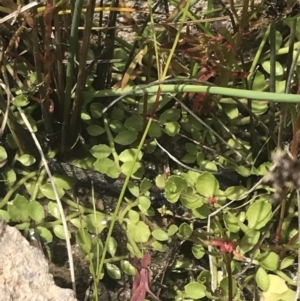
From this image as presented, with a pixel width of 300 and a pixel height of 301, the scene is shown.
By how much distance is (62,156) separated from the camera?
111 centimetres

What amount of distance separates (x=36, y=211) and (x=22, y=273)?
0.51 feet

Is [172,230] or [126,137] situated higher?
[126,137]

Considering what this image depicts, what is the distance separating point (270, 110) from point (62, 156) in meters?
0.40

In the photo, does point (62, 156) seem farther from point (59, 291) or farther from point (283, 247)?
point (283, 247)

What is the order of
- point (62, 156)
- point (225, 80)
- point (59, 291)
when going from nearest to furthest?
1. point (59, 291)
2. point (225, 80)
3. point (62, 156)

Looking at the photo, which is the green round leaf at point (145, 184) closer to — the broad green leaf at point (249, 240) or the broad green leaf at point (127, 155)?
the broad green leaf at point (127, 155)

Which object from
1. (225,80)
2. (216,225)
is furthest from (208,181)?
(225,80)

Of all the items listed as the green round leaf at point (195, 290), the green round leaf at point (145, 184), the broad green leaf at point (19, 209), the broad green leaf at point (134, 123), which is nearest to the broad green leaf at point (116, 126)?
the broad green leaf at point (134, 123)

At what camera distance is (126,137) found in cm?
110

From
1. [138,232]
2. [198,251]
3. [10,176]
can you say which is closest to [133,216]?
[138,232]

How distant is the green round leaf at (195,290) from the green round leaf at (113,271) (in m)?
→ 0.12

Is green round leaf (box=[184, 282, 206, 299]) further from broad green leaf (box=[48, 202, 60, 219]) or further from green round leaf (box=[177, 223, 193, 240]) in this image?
broad green leaf (box=[48, 202, 60, 219])

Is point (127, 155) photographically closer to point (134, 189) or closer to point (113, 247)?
point (134, 189)

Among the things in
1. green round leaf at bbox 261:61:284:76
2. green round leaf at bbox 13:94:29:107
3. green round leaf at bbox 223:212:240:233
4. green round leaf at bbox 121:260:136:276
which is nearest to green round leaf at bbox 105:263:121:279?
green round leaf at bbox 121:260:136:276
